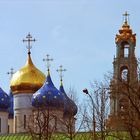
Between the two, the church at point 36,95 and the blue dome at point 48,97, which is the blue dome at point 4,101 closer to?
the church at point 36,95

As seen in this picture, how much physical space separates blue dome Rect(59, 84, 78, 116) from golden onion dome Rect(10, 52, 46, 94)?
1.85 m

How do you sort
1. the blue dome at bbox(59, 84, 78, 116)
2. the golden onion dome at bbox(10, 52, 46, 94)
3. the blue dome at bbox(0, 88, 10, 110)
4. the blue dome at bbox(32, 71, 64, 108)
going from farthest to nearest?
the blue dome at bbox(0, 88, 10, 110)
the golden onion dome at bbox(10, 52, 46, 94)
the blue dome at bbox(32, 71, 64, 108)
the blue dome at bbox(59, 84, 78, 116)

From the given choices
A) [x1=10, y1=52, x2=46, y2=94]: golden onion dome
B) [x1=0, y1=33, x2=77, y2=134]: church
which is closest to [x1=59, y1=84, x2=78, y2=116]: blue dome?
[x1=0, y1=33, x2=77, y2=134]: church

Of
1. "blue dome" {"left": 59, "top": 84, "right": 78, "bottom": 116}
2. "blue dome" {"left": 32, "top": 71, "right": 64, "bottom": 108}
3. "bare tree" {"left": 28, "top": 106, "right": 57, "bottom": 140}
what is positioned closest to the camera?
"bare tree" {"left": 28, "top": 106, "right": 57, "bottom": 140}

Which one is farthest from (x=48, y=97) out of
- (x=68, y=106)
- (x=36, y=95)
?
(x=68, y=106)

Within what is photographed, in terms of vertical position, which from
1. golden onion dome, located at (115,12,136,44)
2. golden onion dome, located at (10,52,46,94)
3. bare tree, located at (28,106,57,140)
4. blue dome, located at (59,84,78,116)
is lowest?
bare tree, located at (28,106,57,140)

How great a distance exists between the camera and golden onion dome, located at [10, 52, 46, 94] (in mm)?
50094

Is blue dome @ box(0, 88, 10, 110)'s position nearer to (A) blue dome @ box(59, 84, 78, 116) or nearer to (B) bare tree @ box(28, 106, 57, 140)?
(A) blue dome @ box(59, 84, 78, 116)

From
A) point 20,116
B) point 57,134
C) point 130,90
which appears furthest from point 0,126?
point 130,90

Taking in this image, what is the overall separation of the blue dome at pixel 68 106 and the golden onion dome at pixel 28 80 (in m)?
1.85

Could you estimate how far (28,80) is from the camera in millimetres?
50094

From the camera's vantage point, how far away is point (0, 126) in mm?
50438

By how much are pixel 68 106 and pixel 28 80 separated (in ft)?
20.7

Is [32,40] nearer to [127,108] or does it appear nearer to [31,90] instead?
[31,90]
